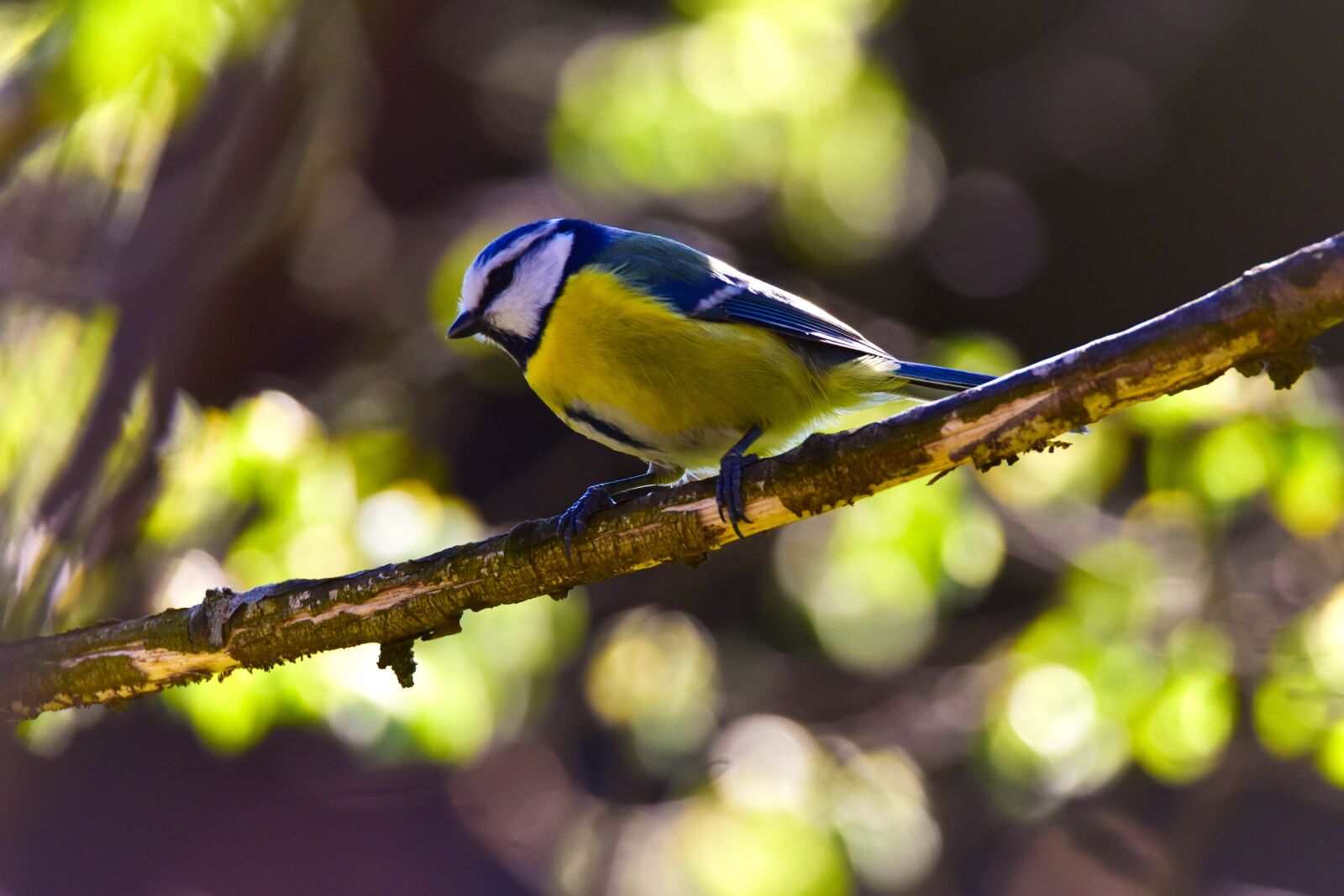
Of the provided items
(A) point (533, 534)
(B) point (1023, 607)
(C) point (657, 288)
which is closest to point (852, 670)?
(B) point (1023, 607)

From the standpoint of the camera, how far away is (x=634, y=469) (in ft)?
14.2

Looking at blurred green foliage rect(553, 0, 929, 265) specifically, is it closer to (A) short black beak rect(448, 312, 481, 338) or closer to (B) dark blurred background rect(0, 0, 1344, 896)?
(B) dark blurred background rect(0, 0, 1344, 896)

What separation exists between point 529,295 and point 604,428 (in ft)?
1.13

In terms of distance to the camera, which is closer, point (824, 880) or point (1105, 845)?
point (824, 880)

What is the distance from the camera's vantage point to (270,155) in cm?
183

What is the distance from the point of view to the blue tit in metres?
2.17

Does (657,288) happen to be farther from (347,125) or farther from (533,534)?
(347,125)

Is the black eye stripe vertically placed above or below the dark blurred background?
above

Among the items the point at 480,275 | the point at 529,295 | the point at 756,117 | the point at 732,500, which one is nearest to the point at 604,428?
the point at 529,295

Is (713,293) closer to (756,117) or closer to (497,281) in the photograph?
(497,281)

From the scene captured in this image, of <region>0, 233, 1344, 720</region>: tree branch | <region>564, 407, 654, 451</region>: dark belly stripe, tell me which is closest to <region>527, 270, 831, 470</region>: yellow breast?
<region>564, 407, 654, 451</region>: dark belly stripe

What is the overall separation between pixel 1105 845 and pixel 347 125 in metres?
2.97

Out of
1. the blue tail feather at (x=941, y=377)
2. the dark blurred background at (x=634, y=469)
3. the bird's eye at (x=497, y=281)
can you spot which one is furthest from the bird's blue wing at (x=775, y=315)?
the dark blurred background at (x=634, y=469)

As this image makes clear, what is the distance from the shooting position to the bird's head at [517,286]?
233 cm
